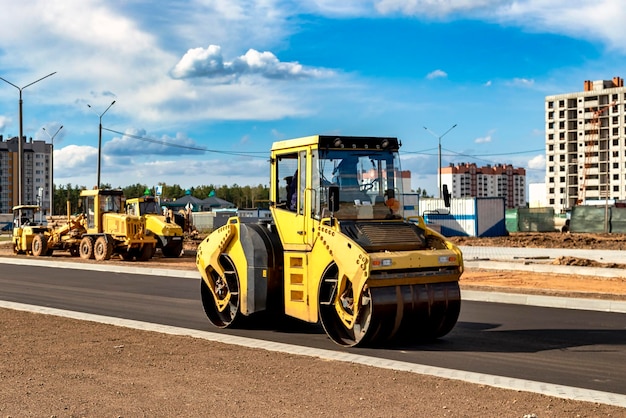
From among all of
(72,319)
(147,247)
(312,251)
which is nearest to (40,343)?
(72,319)

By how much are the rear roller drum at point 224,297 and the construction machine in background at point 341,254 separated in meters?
0.02

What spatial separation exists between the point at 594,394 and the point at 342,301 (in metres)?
3.63

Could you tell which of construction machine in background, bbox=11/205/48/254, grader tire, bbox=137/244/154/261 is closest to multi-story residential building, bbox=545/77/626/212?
construction machine in background, bbox=11/205/48/254

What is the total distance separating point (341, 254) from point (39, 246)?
28.1 meters

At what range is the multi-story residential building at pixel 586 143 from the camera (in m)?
142

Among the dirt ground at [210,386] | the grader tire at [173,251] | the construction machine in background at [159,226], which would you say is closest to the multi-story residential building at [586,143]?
the construction machine in background at [159,226]

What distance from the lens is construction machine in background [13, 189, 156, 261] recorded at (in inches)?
1188

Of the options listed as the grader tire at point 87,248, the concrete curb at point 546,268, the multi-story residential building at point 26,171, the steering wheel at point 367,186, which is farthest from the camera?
the multi-story residential building at point 26,171

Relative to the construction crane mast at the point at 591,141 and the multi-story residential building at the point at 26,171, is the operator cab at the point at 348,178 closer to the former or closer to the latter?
the construction crane mast at the point at 591,141

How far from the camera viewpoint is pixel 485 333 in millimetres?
11414

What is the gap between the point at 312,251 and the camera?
1033 centimetres

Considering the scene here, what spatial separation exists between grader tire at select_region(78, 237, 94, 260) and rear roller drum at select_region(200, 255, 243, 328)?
19.7 meters

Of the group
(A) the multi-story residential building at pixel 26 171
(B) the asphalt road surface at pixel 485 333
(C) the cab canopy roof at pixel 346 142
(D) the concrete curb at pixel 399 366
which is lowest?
(B) the asphalt road surface at pixel 485 333

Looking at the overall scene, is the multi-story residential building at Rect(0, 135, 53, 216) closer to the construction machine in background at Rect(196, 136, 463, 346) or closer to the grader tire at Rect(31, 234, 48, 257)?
the grader tire at Rect(31, 234, 48, 257)
